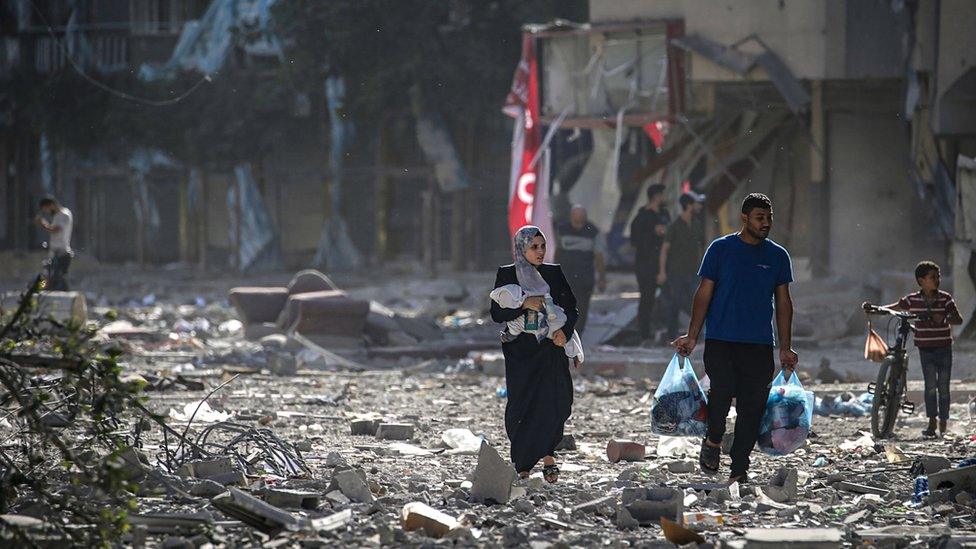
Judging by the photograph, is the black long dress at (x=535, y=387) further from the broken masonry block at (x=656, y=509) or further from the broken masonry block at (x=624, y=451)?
the broken masonry block at (x=656, y=509)

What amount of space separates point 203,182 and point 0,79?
6.44 meters

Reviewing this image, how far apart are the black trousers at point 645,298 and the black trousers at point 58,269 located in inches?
268

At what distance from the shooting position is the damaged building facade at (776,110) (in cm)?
1936

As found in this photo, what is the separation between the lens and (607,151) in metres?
22.2

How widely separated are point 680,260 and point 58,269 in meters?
7.49

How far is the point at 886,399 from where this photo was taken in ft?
32.1

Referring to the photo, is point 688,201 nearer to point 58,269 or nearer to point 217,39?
point 58,269

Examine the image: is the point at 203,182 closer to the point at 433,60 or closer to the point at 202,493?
the point at 433,60

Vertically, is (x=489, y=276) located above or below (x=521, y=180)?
below

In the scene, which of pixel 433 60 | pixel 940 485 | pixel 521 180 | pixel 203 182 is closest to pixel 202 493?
pixel 940 485

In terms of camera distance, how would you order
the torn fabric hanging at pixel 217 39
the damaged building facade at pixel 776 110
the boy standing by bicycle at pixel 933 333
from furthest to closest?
1. the torn fabric hanging at pixel 217 39
2. the damaged building facade at pixel 776 110
3. the boy standing by bicycle at pixel 933 333

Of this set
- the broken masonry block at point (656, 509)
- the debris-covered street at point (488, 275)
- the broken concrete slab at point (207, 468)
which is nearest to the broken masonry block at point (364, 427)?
the debris-covered street at point (488, 275)

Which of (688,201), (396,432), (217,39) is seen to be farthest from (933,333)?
(217,39)

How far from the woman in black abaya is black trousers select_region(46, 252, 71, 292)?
11.6 m
